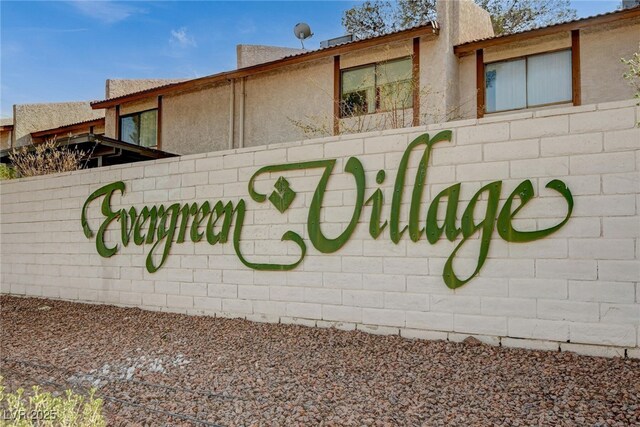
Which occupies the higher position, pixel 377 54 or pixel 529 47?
pixel 377 54

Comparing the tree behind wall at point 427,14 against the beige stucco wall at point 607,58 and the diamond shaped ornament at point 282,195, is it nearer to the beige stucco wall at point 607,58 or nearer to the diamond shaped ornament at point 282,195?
the beige stucco wall at point 607,58

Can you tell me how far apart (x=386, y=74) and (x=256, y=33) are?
7827mm

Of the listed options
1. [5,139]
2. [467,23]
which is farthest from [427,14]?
[5,139]

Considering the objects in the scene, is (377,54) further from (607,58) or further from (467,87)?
(607,58)

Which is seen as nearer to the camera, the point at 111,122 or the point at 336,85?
the point at 336,85

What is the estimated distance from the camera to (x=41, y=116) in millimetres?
24250

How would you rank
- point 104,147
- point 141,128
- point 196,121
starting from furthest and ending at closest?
point 141,128, point 196,121, point 104,147

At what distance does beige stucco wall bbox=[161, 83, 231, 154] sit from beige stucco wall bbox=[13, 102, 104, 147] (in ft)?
37.5

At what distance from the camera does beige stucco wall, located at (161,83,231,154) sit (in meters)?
14.4

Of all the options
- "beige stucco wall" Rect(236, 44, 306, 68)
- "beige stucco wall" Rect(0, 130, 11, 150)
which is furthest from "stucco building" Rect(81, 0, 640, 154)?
"beige stucco wall" Rect(0, 130, 11, 150)

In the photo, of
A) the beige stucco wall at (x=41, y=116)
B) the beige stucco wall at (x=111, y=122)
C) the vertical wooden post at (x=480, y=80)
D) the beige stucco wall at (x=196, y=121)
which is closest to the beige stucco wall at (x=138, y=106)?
the beige stucco wall at (x=111, y=122)

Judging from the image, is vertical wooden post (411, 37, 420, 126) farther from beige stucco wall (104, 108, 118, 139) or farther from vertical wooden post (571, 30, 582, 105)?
beige stucco wall (104, 108, 118, 139)

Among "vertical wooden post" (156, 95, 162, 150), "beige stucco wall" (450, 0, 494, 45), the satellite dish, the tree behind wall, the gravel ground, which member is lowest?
the gravel ground

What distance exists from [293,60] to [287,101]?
42.6 inches
